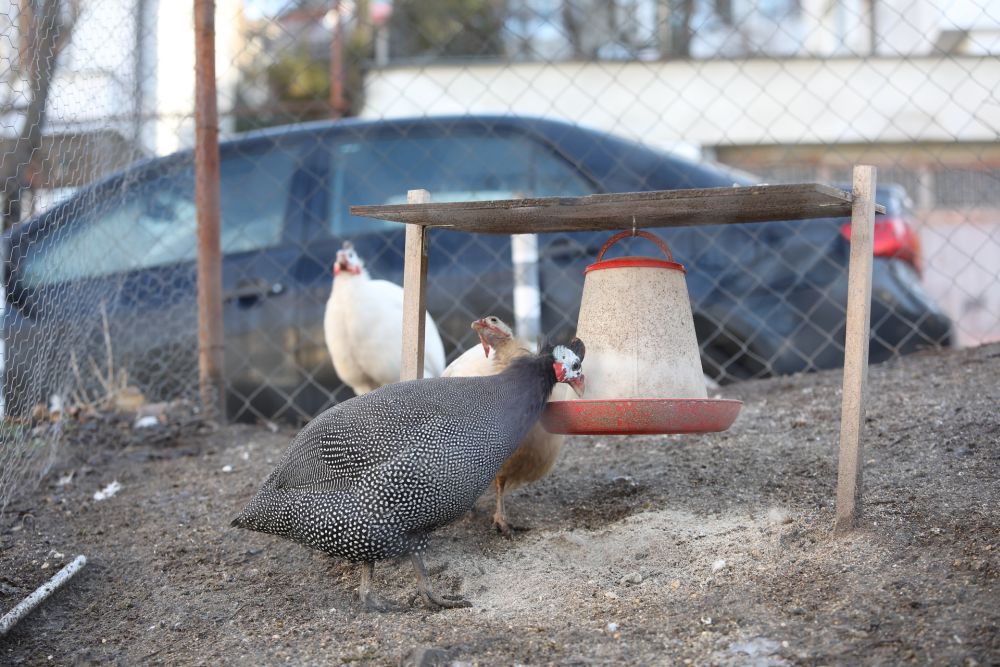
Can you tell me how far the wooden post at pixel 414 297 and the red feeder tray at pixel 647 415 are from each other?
700mm

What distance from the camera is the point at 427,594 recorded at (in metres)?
3.13

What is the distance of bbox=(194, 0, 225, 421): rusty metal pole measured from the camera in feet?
16.0

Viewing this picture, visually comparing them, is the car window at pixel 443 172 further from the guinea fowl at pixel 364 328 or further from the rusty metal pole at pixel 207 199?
the rusty metal pole at pixel 207 199

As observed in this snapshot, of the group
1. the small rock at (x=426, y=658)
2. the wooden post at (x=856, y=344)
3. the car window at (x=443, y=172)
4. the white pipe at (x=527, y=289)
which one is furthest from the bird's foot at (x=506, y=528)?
the car window at (x=443, y=172)

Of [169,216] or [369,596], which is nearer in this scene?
[369,596]

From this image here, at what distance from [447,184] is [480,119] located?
0.36 meters

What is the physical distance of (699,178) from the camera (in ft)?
16.6

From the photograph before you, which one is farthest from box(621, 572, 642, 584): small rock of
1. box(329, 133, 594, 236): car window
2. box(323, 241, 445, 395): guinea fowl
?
box(329, 133, 594, 236): car window

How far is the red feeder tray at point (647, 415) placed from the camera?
2900mm

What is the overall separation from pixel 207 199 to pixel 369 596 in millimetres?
2397

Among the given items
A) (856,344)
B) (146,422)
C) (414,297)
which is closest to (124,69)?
(146,422)

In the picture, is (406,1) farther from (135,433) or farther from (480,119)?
(135,433)

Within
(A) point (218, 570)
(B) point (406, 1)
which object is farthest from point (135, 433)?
(B) point (406, 1)

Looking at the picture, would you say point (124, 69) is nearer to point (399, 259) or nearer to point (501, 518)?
point (399, 259)
